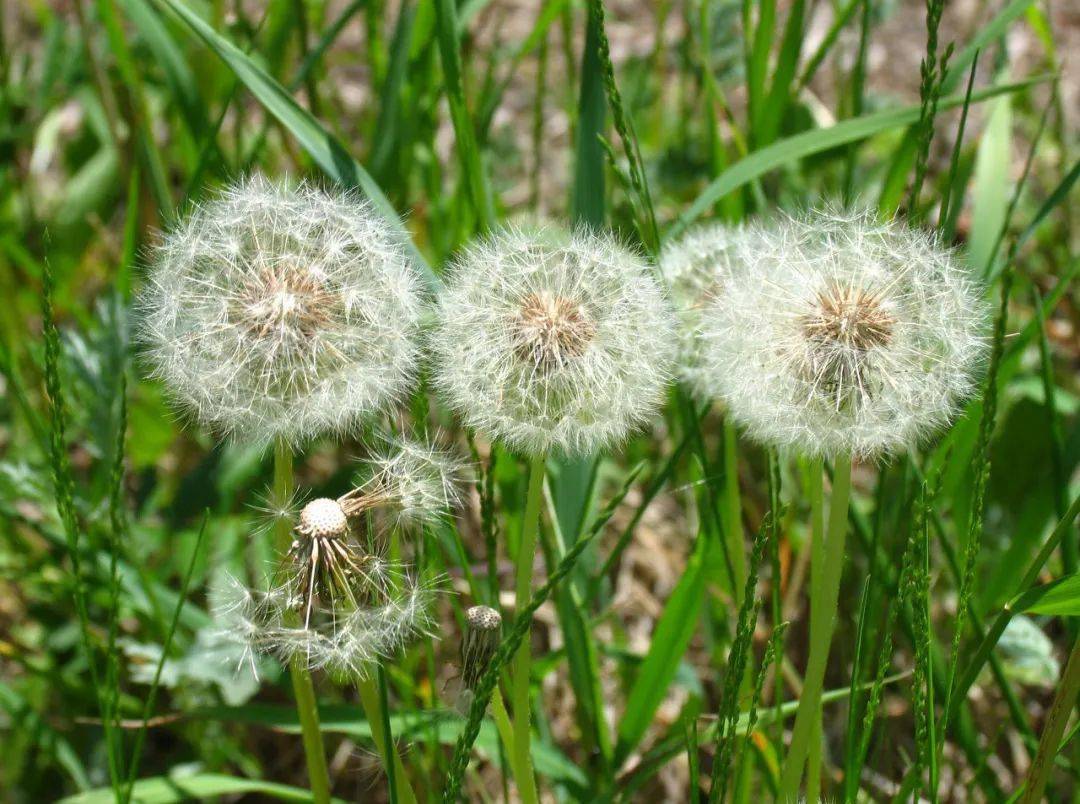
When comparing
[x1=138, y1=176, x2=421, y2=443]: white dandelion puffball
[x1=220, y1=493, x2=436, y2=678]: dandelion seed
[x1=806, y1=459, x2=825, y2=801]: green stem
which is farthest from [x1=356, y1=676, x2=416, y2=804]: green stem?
[x1=806, y1=459, x2=825, y2=801]: green stem

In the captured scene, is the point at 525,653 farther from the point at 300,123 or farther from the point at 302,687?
the point at 300,123

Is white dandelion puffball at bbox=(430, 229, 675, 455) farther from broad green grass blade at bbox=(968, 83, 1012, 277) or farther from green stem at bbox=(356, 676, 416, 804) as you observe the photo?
broad green grass blade at bbox=(968, 83, 1012, 277)

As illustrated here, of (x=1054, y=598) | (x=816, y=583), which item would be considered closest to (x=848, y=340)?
(x=816, y=583)

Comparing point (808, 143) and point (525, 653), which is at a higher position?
point (808, 143)

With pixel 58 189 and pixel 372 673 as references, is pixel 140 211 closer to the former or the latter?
pixel 58 189

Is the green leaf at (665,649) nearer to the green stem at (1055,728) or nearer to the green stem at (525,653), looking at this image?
the green stem at (525,653)

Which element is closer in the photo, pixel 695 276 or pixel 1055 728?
pixel 1055 728

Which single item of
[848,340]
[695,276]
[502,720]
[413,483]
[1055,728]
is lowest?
[1055,728]
